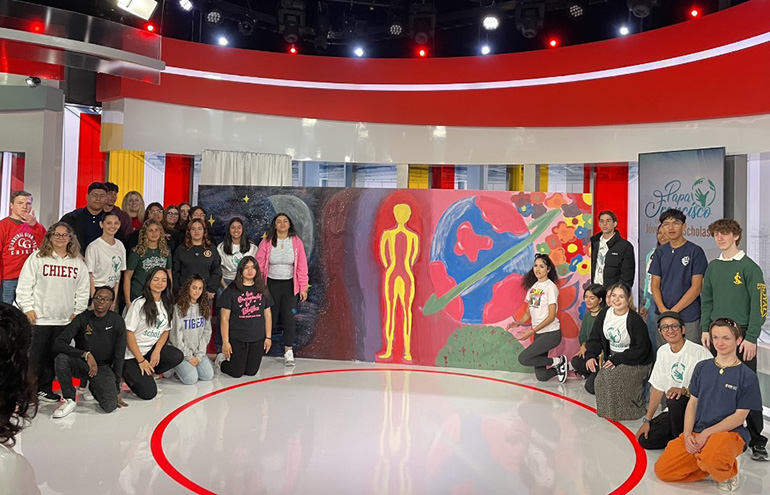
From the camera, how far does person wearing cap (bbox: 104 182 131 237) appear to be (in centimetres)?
562

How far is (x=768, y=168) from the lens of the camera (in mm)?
6809

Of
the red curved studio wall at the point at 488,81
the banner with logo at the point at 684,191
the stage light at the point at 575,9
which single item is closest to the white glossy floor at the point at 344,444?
the banner with logo at the point at 684,191

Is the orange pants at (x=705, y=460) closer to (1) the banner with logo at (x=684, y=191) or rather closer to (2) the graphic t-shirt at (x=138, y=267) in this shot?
(1) the banner with logo at (x=684, y=191)

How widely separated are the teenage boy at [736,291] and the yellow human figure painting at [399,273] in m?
2.93

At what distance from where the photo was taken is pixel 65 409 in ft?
14.7

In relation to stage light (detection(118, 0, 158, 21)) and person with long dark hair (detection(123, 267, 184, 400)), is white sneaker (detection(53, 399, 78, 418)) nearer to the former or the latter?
person with long dark hair (detection(123, 267, 184, 400))

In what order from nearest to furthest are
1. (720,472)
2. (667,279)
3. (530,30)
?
(720,472) → (667,279) → (530,30)

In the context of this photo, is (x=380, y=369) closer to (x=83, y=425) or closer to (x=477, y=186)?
(x=83, y=425)

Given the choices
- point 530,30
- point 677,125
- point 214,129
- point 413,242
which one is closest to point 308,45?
point 214,129

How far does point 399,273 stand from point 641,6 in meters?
4.60

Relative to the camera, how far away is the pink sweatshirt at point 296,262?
21.6 feet

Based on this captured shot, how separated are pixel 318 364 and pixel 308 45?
19.0 ft

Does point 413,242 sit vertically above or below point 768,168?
below

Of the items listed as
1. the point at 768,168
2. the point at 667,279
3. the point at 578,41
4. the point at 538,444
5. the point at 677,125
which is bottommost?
the point at 538,444
